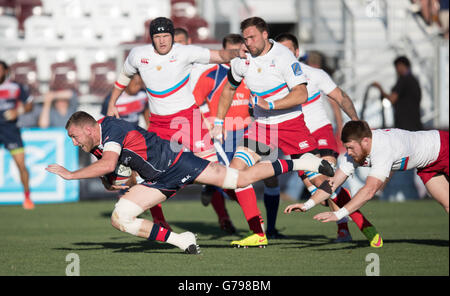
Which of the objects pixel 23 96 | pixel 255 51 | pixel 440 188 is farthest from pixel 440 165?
pixel 23 96

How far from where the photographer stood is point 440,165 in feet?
26.2

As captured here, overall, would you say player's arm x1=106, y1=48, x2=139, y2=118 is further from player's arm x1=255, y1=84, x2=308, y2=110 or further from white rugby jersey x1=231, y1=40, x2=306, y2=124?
player's arm x1=255, y1=84, x2=308, y2=110

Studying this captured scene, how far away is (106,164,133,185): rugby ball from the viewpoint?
791 cm

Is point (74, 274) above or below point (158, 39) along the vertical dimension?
below

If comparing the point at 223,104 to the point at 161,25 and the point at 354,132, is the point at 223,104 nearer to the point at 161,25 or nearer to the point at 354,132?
the point at 161,25

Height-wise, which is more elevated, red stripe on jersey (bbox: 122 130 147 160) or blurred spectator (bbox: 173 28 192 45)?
blurred spectator (bbox: 173 28 192 45)

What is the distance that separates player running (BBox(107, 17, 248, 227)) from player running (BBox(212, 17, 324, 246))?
0.44m

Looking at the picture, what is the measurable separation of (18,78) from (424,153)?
1238 cm

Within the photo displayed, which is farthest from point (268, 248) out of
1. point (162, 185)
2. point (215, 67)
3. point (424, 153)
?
point (215, 67)

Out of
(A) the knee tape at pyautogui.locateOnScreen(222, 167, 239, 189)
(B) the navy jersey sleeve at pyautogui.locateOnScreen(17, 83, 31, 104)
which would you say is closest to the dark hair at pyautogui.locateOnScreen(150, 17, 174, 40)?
(A) the knee tape at pyautogui.locateOnScreen(222, 167, 239, 189)

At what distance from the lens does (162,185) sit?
786 centimetres

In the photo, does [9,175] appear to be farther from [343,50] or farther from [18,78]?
[343,50]

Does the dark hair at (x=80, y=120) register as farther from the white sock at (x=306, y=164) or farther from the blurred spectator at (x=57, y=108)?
the blurred spectator at (x=57, y=108)

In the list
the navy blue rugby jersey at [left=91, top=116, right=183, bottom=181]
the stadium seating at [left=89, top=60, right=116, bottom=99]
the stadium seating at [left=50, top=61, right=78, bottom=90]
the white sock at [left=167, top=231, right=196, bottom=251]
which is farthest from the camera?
Answer: the stadium seating at [left=50, top=61, right=78, bottom=90]
